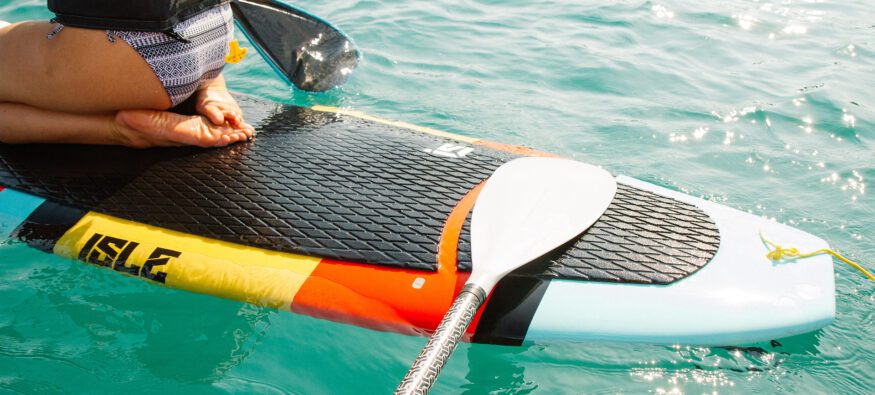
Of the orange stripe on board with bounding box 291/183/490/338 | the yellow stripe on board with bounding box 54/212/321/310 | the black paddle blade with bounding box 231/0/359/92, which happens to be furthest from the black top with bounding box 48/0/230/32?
the black paddle blade with bounding box 231/0/359/92

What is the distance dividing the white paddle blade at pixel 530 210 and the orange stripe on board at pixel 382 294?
0.42 ft

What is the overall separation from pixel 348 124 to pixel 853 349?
6.75ft

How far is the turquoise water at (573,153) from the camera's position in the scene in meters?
2.07

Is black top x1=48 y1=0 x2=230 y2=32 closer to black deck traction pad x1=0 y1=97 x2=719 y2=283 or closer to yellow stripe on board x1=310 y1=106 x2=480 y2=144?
black deck traction pad x1=0 y1=97 x2=719 y2=283

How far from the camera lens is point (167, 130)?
2.61 metres

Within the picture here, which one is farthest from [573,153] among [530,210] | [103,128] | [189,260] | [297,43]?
[103,128]

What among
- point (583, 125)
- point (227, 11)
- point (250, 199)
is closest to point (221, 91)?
point (227, 11)

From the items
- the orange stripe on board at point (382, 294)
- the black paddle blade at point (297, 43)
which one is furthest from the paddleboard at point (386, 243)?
the black paddle blade at point (297, 43)

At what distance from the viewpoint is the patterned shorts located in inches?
95.5

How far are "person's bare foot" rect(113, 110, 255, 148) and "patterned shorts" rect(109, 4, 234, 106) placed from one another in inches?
3.4

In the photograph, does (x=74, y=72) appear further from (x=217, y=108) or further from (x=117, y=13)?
(x=217, y=108)

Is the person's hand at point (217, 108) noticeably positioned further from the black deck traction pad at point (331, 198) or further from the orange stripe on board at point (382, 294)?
the orange stripe on board at point (382, 294)

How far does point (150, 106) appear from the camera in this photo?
8.50ft

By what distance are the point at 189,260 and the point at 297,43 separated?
5.93ft
